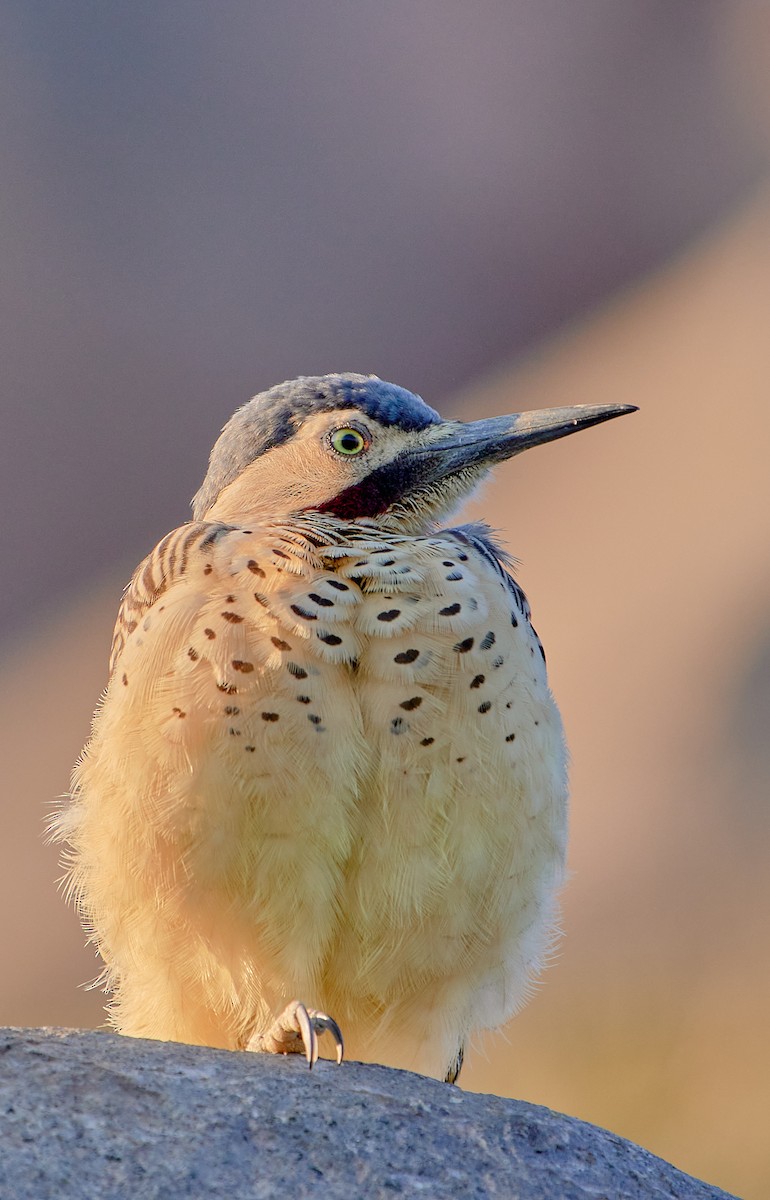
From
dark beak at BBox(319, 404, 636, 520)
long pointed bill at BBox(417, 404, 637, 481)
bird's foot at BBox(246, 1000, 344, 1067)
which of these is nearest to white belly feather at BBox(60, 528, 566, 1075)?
bird's foot at BBox(246, 1000, 344, 1067)

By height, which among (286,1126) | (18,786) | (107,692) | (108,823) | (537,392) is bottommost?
(286,1126)

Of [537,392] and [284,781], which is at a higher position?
[537,392]

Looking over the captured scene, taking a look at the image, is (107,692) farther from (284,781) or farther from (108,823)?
(284,781)

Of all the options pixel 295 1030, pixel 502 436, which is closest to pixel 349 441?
pixel 502 436

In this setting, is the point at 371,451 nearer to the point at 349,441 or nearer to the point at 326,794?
the point at 349,441

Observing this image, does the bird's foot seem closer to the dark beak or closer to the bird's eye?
the dark beak

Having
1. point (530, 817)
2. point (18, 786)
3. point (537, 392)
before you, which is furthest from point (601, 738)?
point (530, 817)
